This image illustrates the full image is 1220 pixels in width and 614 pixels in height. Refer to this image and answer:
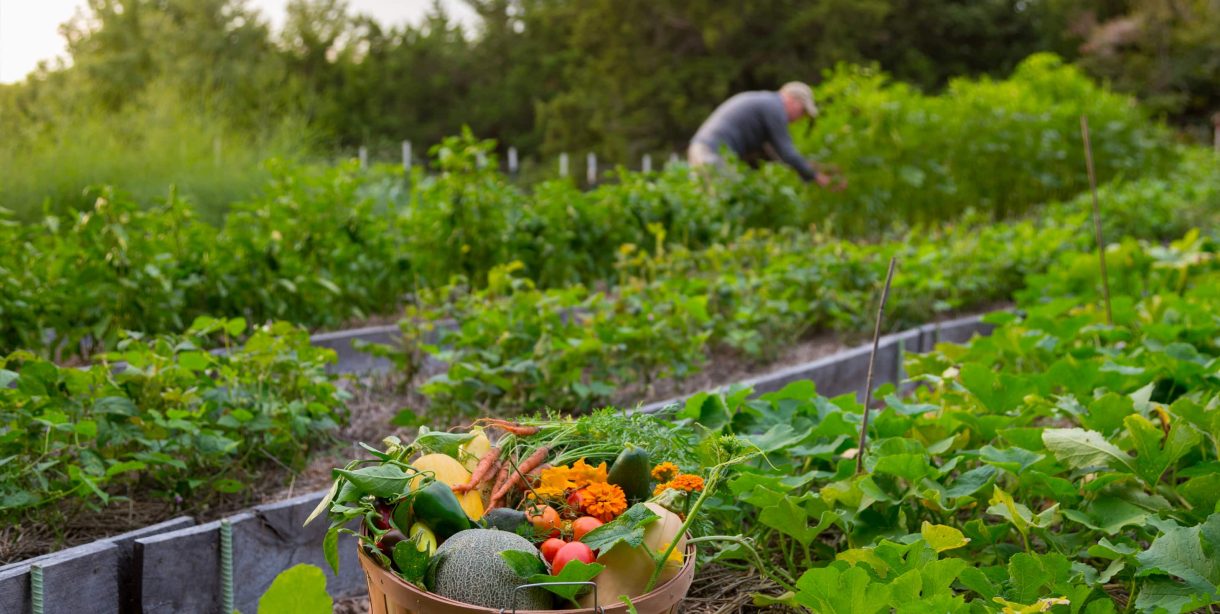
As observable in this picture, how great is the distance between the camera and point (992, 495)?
1829 mm

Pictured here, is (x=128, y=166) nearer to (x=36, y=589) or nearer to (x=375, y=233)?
(x=375, y=233)

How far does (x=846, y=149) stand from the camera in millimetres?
6992

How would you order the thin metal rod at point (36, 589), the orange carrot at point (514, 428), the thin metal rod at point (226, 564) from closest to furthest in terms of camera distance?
the orange carrot at point (514, 428)
the thin metal rod at point (36, 589)
the thin metal rod at point (226, 564)

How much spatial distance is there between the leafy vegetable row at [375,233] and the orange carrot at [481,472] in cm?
154

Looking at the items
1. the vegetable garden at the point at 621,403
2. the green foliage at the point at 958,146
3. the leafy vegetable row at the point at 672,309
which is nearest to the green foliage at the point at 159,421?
the vegetable garden at the point at 621,403

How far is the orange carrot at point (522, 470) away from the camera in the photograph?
1.42 metres

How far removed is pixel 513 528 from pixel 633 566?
187 mm

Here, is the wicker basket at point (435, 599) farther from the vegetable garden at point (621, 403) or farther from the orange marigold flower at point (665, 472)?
the orange marigold flower at point (665, 472)

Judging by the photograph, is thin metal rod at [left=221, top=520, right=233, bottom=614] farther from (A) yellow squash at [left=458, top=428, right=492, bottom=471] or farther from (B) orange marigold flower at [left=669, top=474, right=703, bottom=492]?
(B) orange marigold flower at [left=669, top=474, right=703, bottom=492]

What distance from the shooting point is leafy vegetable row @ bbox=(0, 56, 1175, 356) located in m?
2.96

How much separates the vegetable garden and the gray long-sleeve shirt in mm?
1061

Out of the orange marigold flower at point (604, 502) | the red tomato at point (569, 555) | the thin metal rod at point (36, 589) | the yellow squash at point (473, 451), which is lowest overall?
the thin metal rod at point (36, 589)

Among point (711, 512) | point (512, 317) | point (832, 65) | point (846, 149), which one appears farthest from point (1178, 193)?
point (832, 65)

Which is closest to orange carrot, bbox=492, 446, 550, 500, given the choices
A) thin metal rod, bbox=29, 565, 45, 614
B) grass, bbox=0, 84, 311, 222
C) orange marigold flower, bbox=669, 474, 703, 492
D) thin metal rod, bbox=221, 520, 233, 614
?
orange marigold flower, bbox=669, 474, 703, 492
